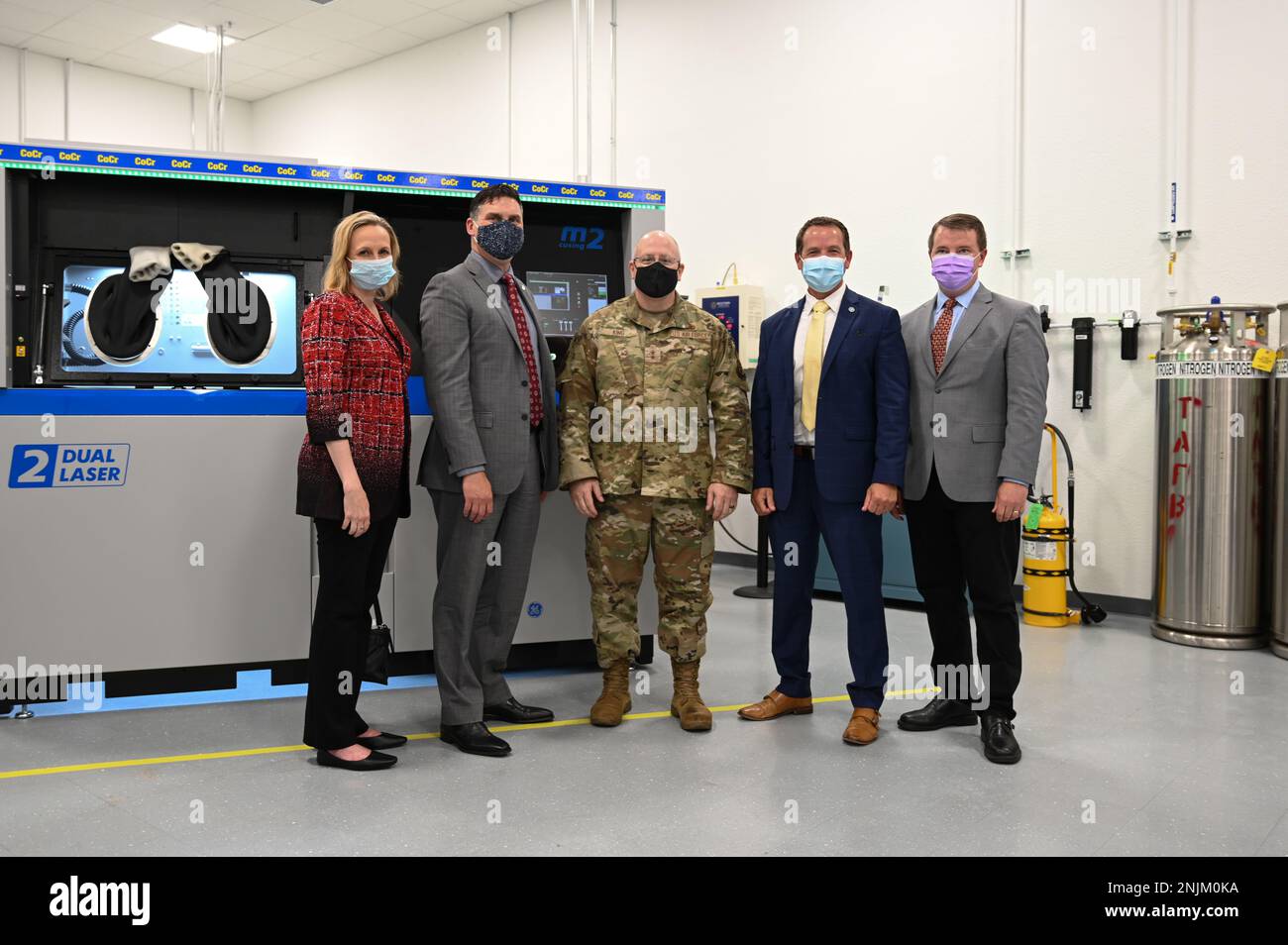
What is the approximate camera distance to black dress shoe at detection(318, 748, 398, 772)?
9.84 ft

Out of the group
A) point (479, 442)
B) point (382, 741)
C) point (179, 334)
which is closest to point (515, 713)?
point (382, 741)

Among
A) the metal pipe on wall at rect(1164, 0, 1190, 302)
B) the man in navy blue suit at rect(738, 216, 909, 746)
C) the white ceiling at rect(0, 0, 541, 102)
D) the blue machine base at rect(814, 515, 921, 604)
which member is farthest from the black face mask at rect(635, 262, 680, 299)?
the white ceiling at rect(0, 0, 541, 102)

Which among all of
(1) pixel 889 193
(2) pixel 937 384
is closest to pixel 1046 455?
(1) pixel 889 193

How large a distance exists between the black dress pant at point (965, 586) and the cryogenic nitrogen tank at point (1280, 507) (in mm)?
1887

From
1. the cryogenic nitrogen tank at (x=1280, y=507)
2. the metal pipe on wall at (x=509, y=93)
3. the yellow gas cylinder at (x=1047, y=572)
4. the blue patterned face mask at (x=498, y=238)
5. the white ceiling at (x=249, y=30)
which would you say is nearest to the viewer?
the blue patterned face mask at (x=498, y=238)

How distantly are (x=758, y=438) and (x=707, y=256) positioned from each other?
4.30 metres

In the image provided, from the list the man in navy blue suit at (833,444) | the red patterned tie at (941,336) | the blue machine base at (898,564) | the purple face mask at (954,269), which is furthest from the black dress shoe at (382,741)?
the blue machine base at (898,564)

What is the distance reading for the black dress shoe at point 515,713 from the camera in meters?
3.49

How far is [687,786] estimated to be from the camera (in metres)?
2.87

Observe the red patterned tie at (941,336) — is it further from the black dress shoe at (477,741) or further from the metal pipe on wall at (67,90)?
the metal pipe on wall at (67,90)

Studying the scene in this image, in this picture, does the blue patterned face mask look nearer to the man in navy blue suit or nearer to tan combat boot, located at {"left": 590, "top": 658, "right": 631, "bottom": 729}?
the man in navy blue suit

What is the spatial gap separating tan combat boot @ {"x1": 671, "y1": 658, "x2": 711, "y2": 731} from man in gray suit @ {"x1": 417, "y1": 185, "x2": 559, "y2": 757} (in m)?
0.61

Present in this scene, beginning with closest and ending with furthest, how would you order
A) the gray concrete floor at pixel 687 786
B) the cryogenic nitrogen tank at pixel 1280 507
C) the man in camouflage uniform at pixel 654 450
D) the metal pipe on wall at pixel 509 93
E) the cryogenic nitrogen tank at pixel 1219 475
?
the gray concrete floor at pixel 687 786 < the man in camouflage uniform at pixel 654 450 < the cryogenic nitrogen tank at pixel 1280 507 < the cryogenic nitrogen tank at pixel 1219 475 < the metal pipe on wall at pixel 509 93

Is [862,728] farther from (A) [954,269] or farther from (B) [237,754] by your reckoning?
(B) [237,754]
